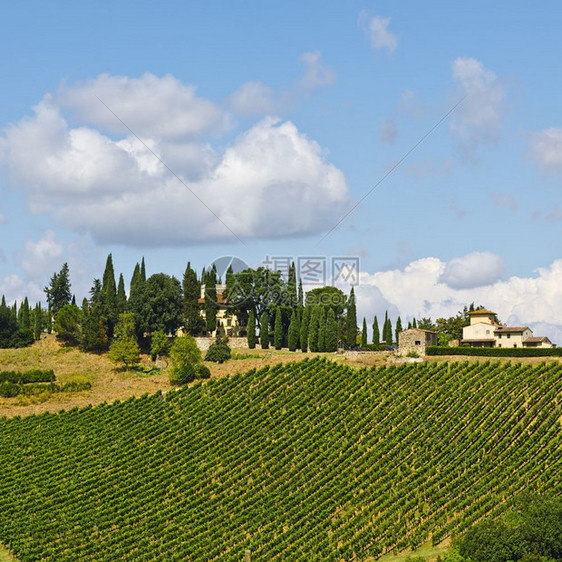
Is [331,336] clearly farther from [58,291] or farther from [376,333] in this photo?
[58,291]

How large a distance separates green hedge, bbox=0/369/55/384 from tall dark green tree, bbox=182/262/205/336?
17913mm

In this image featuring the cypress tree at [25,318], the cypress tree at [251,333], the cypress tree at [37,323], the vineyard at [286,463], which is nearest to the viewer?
the vineyard at [286,463]

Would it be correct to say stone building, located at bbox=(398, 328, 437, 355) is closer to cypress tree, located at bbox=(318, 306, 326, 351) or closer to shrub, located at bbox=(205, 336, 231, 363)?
cypress tree, located at bbox=(318, 306, 326, 351)

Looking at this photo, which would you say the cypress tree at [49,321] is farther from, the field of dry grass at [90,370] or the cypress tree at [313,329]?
the cypress tree at [313,329]

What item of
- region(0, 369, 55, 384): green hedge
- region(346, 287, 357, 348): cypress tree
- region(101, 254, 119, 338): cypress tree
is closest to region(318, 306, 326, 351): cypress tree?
region(346, 287, 357, 348): cypress tree

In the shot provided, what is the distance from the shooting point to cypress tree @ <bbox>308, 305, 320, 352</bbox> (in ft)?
262

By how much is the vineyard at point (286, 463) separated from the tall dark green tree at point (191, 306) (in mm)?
21569

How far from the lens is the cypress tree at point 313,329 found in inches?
3140

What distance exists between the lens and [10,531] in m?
43.1

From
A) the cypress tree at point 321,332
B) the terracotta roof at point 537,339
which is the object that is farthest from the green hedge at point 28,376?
the terracotta roof at point 537,339

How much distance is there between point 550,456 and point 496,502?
6.35 m

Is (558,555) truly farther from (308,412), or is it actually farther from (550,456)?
(308,412)

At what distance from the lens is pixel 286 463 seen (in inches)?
1956

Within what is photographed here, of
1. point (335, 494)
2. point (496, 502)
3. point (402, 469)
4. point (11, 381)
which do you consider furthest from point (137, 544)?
point (11, 381)
